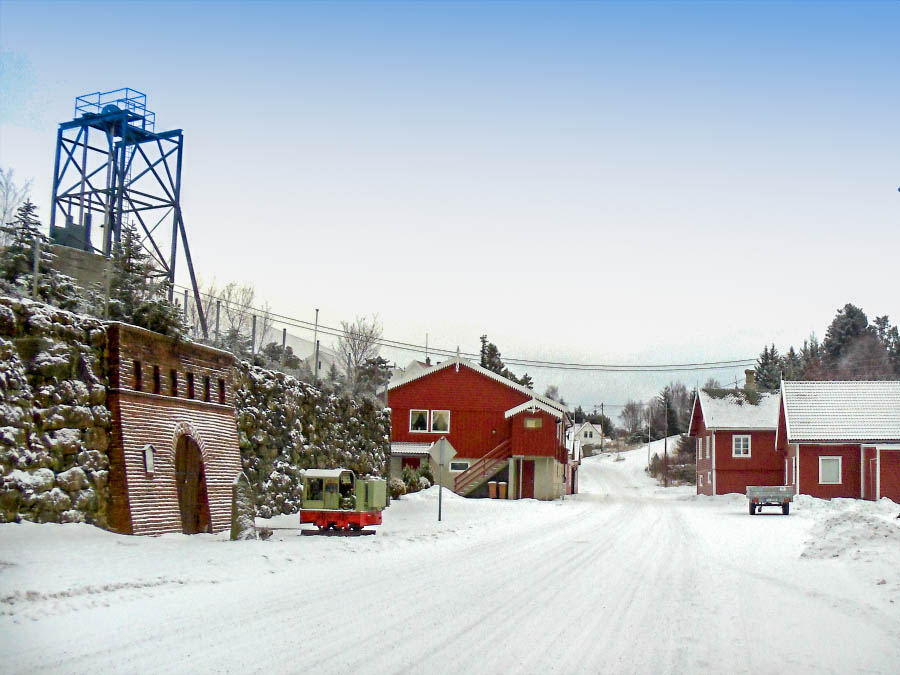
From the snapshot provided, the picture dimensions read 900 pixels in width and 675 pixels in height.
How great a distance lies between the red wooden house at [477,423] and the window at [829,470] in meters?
15.0

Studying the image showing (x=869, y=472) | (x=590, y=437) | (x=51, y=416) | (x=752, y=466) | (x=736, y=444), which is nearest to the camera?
(x=51, y=416)

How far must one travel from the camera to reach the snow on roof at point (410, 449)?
56.3 meters

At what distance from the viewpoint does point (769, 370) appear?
118m

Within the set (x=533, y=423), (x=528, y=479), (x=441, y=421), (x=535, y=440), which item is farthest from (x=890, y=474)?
(x=441, y=421)

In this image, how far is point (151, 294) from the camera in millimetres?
20359

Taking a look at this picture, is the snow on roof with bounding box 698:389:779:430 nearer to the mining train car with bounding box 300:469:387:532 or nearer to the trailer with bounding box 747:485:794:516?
the trailer with bounding box 747:485:794:516

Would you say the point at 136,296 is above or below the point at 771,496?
above

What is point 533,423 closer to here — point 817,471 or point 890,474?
point 817,471

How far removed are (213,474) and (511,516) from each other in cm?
1550

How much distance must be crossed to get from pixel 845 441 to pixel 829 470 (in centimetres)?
181

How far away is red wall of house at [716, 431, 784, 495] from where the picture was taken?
59531mm

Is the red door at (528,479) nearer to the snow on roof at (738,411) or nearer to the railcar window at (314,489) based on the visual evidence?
the snow on roof at (738,411)

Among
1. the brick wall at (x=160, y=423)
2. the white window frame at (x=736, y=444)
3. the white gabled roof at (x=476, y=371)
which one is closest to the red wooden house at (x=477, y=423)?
the white gabled roof at (x=476, y=371)

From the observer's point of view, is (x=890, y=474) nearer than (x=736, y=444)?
Yes
